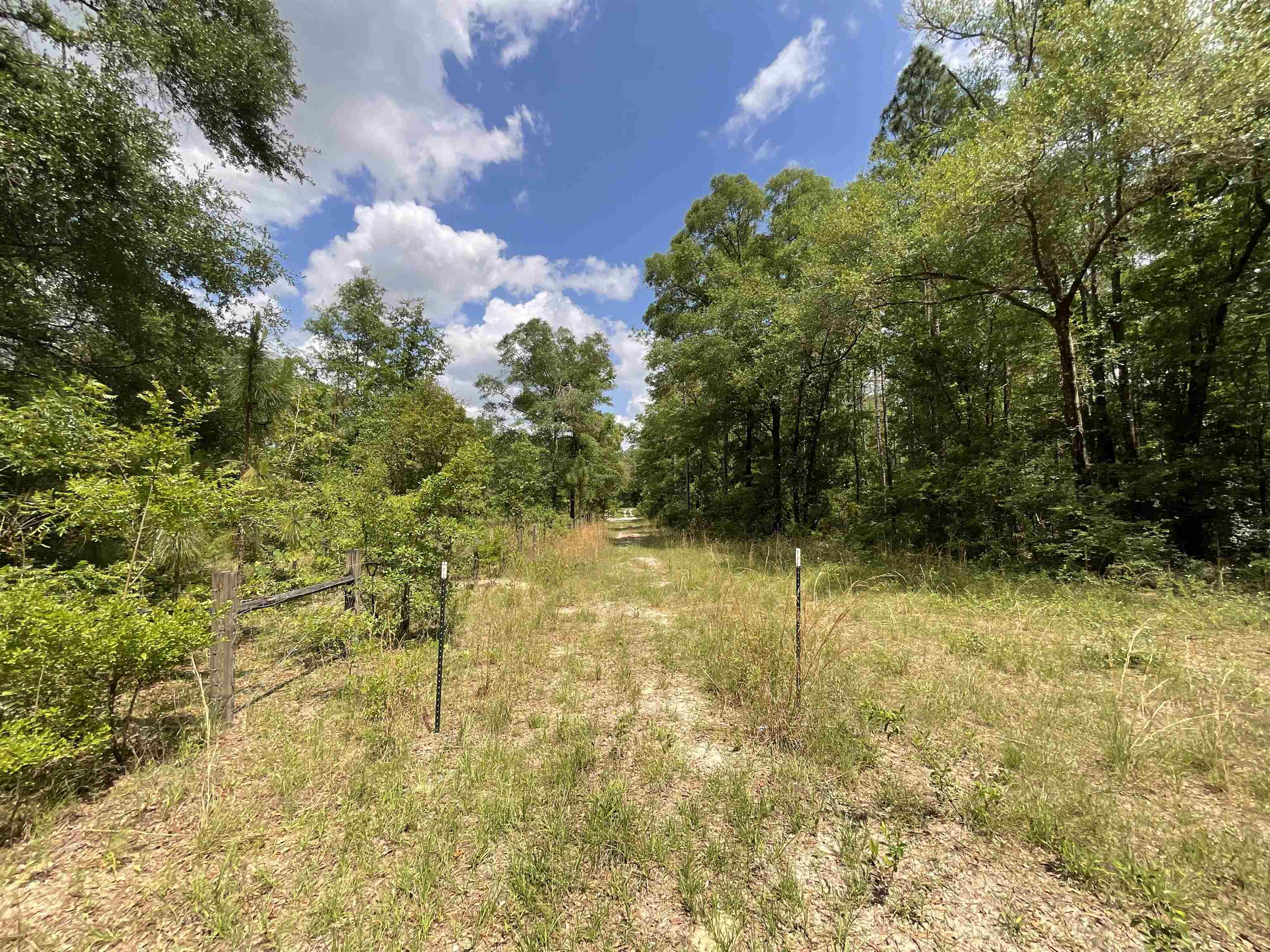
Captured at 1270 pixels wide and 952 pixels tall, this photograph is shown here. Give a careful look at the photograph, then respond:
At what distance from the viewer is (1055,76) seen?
22.8ft

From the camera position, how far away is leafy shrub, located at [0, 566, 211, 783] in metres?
2.23

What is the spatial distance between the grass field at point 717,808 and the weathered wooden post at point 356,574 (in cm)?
68

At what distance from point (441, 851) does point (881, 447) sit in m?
18.1

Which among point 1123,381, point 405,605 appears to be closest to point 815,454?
point 1123,381

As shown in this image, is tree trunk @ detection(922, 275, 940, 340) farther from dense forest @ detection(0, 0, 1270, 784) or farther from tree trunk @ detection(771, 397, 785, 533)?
tree trunk @ detection(771, 397, 785, 533)

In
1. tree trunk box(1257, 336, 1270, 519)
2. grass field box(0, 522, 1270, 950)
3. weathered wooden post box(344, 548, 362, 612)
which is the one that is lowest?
grass field box(0, 522, 1270, 950)

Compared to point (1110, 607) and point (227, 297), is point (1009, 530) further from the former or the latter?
point (227, 297)

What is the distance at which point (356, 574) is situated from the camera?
4.90 meters

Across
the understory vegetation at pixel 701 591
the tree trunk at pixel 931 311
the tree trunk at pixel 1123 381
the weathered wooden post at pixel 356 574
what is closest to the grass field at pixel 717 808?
the understory vegetation at pixel 701 591

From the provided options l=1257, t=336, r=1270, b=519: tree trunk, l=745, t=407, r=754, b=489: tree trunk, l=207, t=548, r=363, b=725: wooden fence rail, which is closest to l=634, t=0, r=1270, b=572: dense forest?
l=1257, t=336, r=1270, b=519: tree trunk

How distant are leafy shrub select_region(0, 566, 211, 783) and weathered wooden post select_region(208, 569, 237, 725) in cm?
38

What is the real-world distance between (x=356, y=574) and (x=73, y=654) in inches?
99.2

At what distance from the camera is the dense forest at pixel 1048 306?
20.1 ft

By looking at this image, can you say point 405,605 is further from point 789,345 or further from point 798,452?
point 798,452
